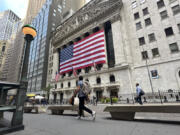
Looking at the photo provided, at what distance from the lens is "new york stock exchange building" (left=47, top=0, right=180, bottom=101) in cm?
1786

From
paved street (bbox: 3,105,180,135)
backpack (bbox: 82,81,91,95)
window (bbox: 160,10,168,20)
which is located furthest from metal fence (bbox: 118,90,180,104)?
window (bbox: 160,10,168,20)

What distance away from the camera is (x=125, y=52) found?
73.5 ft

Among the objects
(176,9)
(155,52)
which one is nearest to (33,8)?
(176,9)

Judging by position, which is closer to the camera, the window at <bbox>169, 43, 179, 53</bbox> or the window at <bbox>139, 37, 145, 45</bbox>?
the window at <bbox>169, 43, 179, 53</bbox>

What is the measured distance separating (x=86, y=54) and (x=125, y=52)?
9638 millimetres

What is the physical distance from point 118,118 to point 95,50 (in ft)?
67.9

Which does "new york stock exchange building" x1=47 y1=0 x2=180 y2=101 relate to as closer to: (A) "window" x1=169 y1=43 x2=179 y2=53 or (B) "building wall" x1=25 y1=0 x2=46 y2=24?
(A) "window" x1=169 y1=43 x2=179 y2=53

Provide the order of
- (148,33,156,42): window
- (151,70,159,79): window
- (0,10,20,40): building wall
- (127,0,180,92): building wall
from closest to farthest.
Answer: (127,0,180,92): building wall → (151,70,159,79): window → (148,33,156,42): window → (0,10,20,40): building wall

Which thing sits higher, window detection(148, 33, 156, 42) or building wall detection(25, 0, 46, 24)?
building wall detection(25, 0, 46, 24)

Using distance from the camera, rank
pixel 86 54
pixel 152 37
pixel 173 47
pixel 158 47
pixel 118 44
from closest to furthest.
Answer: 1. pixel 173 47
2. pixel 158 47
3. pixel 152 37
4. pixel 118 44
5. pixel 86 54

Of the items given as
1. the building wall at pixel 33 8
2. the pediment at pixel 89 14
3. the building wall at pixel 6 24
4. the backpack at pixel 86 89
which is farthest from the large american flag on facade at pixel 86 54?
the building wall at pixel 6 24

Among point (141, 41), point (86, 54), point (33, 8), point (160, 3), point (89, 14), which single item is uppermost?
point (33, 8)

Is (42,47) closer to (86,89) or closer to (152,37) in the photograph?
(152,37)

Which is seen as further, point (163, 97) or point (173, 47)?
point (173, 47)
